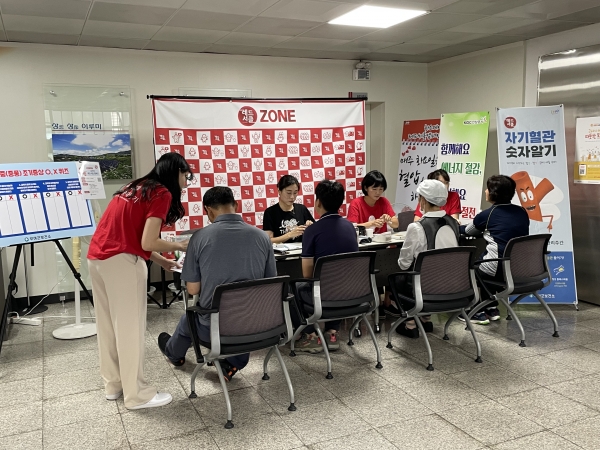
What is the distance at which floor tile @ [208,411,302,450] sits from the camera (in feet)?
8.32

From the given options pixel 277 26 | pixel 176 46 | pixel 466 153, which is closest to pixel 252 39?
pixel 277 26

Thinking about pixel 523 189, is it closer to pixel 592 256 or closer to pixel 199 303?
pixel 592 256

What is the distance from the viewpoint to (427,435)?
2.59 meters

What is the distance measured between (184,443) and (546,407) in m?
1.95

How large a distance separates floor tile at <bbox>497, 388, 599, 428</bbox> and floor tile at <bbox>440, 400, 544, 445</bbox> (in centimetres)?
6

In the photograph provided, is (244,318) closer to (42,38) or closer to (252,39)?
(252,39)

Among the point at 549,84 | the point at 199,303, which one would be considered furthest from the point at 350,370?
the point at 549,84

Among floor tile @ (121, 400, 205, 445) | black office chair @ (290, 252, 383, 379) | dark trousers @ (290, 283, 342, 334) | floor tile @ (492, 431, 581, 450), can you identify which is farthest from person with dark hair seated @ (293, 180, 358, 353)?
floor tile @ (492, 431, 581, 450)

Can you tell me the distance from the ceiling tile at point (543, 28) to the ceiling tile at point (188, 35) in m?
2.77

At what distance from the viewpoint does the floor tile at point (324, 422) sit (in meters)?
2.62

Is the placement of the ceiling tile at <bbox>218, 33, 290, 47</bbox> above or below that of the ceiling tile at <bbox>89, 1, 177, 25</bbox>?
above

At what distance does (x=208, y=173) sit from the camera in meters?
5.32

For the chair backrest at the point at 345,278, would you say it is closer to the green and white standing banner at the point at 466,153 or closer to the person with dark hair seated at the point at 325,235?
the person with dark hair seated at the point at 325,235

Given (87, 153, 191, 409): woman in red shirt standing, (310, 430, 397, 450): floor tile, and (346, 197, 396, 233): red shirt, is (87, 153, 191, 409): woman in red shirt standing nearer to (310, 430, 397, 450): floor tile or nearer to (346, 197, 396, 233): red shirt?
(310, 430, 397, 450): floor tile
